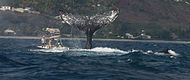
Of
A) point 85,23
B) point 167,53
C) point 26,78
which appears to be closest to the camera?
point 26,78

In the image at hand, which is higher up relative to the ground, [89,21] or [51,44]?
[89,21]

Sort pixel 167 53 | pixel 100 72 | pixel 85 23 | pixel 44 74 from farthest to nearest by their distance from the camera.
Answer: pixel 85 23, pixel 167 53, pixel 100 72, pixel 44 74

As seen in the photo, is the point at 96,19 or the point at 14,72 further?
the point at 96,19

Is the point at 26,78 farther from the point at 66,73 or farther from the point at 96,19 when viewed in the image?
the point at 96,19

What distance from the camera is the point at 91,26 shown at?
361ft

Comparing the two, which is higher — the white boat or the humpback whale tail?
the humpback whale tail

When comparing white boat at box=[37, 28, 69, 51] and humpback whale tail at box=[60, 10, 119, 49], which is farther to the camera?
humpback whale tail at box=[60, 10, 119, 49]

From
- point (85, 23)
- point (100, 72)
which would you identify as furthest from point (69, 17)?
point (100, 72)

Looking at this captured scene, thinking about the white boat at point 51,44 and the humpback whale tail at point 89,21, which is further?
the humpback whale tail at point 89,21

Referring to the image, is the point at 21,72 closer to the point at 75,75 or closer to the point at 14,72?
the point at 14,72

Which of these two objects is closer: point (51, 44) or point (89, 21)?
point (89, 21)

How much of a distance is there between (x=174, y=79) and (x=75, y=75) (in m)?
8.79

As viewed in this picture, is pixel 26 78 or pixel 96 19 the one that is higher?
pixel 96 19

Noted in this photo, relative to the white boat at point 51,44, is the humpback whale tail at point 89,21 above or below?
above
